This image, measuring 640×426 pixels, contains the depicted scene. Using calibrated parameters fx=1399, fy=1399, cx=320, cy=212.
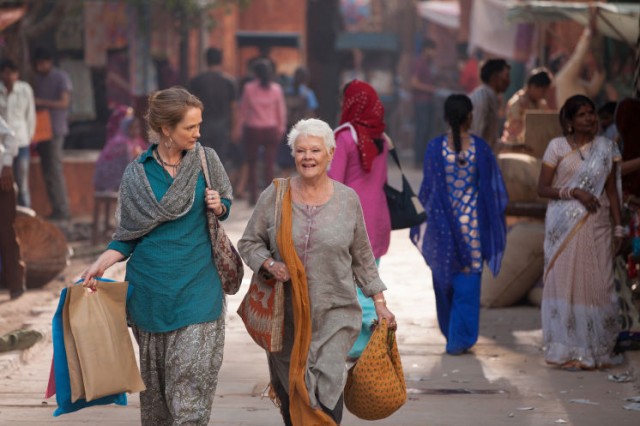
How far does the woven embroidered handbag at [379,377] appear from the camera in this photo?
5824 millimetres

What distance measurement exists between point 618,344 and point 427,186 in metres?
1.62

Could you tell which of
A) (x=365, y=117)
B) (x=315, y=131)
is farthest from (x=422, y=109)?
(x=315, y=131)

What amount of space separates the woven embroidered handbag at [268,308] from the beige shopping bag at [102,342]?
55 cm

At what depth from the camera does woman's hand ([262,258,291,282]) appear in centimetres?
581

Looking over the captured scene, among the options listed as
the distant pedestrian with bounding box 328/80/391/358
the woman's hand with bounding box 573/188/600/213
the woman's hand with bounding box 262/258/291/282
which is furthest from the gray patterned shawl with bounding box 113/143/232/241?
the woman's hand with bounding box 573/188/600/213

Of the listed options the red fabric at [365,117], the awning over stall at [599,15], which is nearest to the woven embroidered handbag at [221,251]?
the red fabric at [365,117]

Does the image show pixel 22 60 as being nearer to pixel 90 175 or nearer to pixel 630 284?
pixel 90 175

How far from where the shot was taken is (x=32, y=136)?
1491 cm

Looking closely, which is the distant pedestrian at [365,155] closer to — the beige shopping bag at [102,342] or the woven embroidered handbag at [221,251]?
the woven embroidered handbag at [221,251]

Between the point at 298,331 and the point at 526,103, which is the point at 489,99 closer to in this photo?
the point at 526,103

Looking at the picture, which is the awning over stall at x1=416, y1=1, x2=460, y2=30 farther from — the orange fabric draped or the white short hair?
the orange fabric draped

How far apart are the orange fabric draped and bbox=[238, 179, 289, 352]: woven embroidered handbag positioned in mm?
55

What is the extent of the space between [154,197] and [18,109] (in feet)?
29.3

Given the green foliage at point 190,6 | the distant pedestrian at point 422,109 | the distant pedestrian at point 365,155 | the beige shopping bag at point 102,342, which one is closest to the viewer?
the beige shopping bag at point 102,342
